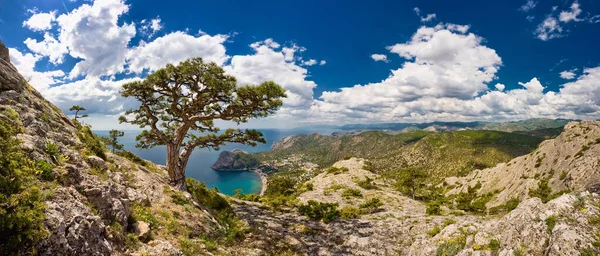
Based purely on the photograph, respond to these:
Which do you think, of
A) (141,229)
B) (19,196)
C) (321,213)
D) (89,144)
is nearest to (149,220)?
(141,229)

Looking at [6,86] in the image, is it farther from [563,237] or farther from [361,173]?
[361,173]

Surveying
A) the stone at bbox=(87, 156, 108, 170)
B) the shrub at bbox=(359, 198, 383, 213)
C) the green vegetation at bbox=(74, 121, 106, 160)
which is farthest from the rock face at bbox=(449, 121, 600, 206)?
the green vegetation at bbox=(74, 121, 106, 160)

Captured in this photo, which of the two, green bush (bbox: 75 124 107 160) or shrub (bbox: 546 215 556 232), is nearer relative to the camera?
shrub (bbox: 546 215 556 232)

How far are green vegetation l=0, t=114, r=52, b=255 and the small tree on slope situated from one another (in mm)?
14293

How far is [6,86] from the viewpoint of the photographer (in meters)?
13.9

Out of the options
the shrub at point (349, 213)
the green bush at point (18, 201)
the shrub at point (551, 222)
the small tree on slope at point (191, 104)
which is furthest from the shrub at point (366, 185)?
the green bush at point (18, 201)

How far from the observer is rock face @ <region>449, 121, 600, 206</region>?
3353 cm

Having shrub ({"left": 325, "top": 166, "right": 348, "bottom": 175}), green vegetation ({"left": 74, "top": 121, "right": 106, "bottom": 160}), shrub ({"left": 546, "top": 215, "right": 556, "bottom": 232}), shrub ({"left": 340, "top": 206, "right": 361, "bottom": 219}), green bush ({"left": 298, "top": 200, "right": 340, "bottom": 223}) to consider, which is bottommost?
shrub ({"left": 325, "top": 166, "right": 348, "bottom": 175})

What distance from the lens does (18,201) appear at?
7805mm

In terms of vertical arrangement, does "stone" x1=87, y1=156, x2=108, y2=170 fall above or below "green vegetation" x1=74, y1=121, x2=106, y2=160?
below

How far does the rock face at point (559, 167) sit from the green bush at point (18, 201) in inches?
1863

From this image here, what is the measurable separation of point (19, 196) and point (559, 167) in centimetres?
5926

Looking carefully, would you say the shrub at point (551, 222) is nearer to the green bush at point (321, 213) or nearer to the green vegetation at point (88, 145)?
the green bush at point (321, 213)

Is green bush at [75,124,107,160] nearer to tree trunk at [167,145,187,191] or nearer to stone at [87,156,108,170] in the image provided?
stone at [87,156,108,170]
